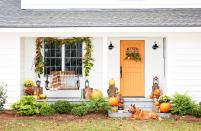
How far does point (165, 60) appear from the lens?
2000 centimetres

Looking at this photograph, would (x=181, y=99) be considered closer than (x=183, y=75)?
Yes

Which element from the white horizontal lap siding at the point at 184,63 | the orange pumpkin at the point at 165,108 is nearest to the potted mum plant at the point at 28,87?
the orange pumpkin at the point at 165,108

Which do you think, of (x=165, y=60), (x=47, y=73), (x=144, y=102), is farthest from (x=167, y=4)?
(x=47, y=73)

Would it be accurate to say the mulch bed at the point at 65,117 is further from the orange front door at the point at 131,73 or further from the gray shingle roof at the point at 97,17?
the gray shingle roof at the point at 97,17

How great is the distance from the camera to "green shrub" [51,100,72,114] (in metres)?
18.4

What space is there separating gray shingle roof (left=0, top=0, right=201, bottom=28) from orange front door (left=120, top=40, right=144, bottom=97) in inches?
50.9

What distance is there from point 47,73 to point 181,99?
5672 mm

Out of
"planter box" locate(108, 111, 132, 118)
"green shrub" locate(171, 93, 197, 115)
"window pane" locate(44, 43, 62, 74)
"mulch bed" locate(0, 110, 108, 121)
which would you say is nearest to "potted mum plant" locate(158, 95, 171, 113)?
"green shrub" locate(171, 93, 197, 115)

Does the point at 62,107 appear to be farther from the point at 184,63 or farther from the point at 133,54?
A: the point at 184,63

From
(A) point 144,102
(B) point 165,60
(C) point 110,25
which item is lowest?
(A) point 144,102

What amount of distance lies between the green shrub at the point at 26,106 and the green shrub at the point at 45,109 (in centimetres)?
14

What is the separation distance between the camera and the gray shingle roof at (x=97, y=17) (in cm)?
1892

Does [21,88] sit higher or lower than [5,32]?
lower

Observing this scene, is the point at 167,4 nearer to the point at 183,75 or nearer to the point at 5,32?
the point at 183,75
